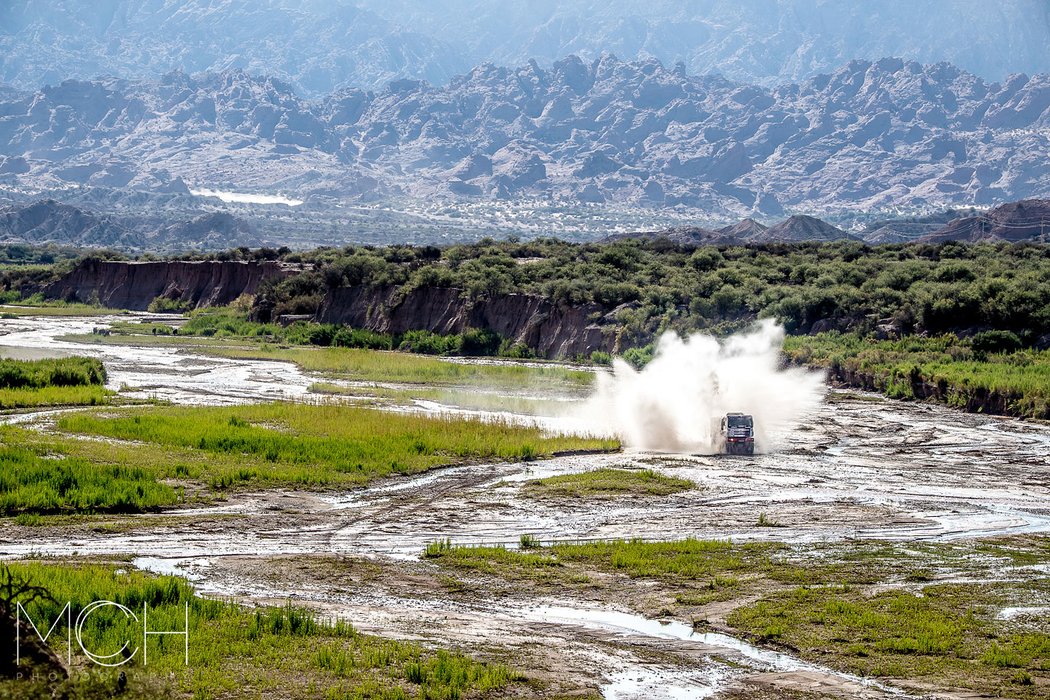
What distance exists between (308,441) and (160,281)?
105343 millimetres

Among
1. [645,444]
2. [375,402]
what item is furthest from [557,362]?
[645,444]

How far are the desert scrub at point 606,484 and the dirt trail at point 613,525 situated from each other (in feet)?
2.33

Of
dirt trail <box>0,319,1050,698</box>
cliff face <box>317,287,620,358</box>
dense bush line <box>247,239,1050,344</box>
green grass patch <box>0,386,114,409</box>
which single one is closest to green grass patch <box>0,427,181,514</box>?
dirt trail <box>0,319,1050,698</box>

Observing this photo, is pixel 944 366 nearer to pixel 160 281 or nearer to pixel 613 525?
pixel 613 525

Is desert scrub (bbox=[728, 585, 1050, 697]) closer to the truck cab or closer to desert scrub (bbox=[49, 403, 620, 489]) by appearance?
desert scrub (bbox=[49, 403, 620, 489])

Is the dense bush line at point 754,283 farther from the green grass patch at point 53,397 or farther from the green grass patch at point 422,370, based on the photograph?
the green grass patch at point 53,397

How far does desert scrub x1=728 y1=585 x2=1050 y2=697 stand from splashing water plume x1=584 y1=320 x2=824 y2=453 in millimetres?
21398

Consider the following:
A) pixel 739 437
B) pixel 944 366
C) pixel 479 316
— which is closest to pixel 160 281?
pixel 479 316

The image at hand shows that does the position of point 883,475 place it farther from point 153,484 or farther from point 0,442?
point 0,442

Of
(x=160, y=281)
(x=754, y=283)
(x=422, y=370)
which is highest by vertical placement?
(x=754, y=283)

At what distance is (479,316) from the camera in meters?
90.9

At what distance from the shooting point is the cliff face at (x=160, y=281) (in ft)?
416

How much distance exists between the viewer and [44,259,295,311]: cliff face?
12669 cm

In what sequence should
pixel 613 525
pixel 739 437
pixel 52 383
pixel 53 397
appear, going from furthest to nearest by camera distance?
pixel 52 383
pixel 53 397
pixel 739 437
pixel 613 525
